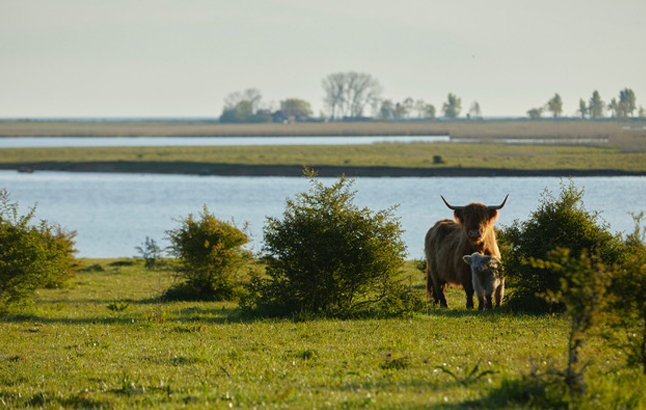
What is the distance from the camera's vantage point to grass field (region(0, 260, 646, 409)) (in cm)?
777

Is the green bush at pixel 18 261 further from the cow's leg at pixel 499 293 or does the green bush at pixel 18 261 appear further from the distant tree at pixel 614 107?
the distant tree at pixel 614 107

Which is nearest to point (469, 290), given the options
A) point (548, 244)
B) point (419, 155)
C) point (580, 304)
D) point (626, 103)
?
point (548, 244)

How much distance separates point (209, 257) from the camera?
22125mm

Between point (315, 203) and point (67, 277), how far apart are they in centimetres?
1377

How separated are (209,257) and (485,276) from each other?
960 centimetres

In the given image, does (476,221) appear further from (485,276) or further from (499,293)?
(499,293)

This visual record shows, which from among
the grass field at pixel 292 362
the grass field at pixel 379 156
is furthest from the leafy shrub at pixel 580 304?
the grass field at pixel 379 156

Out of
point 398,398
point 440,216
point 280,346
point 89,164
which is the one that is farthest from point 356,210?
point 89,164

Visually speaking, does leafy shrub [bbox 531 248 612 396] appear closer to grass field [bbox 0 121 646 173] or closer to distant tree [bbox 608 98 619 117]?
grass field [bbox 0 121 646 173]

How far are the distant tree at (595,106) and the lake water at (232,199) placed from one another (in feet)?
267

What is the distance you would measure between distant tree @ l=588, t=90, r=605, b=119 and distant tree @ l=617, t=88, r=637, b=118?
24081 millimetres

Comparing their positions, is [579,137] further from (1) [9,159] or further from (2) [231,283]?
(2) [231,283]

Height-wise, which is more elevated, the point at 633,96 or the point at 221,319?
the point at 633,96

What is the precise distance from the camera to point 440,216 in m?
52.9
